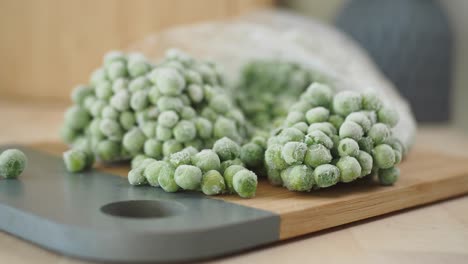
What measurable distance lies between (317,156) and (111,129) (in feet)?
1.42

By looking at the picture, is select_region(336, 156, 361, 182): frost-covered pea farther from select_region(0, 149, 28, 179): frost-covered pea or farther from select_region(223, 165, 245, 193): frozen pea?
select_region(0, 149, 28, 179): frost-covered pea

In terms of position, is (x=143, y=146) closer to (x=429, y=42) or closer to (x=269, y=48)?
(x=269, y=48)

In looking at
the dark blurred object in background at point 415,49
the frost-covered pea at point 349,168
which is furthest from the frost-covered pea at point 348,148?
the dark blurred object in background at point 415,49

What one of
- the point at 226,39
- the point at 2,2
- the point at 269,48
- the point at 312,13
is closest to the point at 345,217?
the point at 269,48

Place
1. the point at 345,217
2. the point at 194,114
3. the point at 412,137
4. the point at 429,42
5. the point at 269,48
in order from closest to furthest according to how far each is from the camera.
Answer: the point at 345,217
the point at 194,114
the point at 412,137
the point at 269,48
the point at 429,42

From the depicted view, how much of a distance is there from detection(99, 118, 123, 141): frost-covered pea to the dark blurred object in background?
1124 mm

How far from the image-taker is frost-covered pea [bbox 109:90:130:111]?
131 centimetres

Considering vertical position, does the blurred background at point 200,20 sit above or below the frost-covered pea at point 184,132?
above

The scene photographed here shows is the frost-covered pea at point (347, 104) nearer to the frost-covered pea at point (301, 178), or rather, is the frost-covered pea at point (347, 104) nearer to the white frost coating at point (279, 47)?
the frost-covered pea at point (301, 178)

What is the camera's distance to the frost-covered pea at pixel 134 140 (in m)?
1.30

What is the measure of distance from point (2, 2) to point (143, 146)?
4.99 feet

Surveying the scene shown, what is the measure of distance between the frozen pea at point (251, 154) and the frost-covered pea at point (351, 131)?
0.15 meters

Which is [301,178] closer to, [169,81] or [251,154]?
[251,154]

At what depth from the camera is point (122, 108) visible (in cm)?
132
